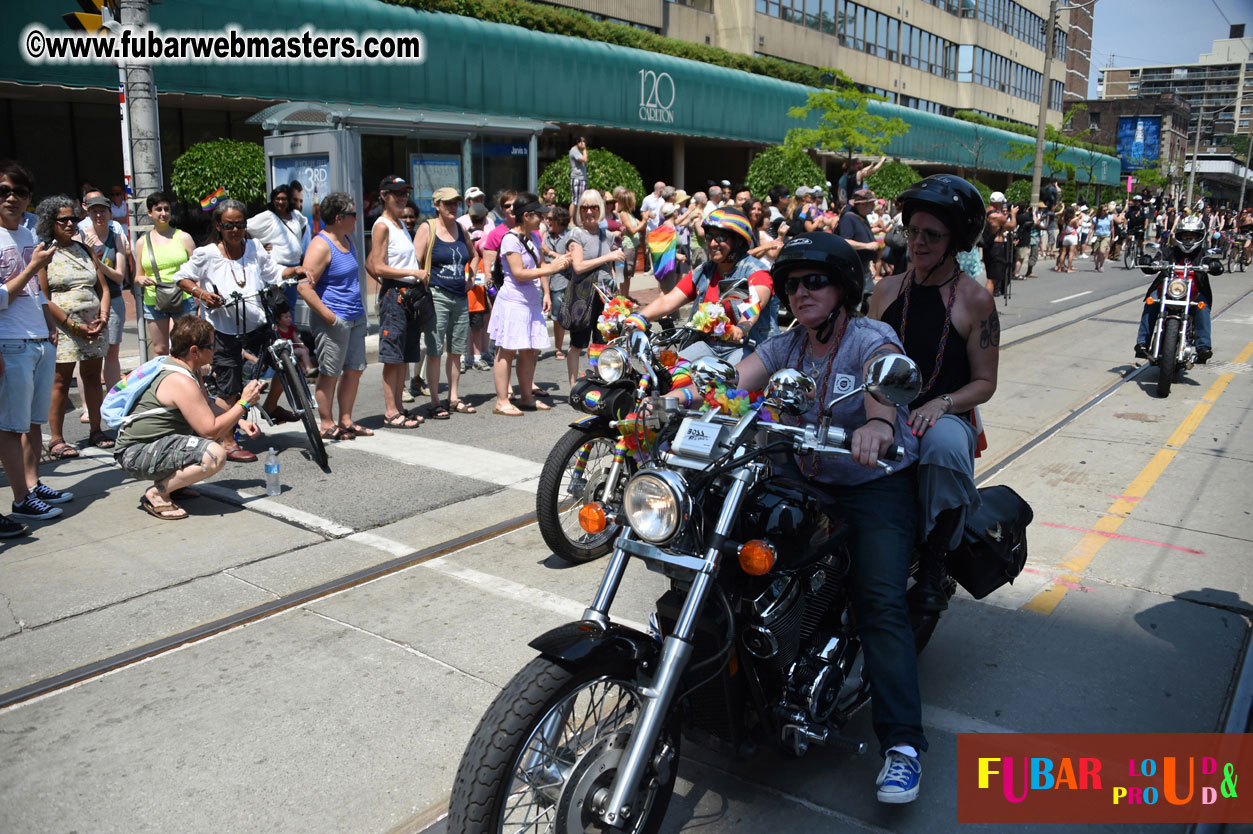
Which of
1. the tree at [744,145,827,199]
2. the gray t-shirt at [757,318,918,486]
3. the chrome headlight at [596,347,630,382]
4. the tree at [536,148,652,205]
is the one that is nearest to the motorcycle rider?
the chrome headlight at [596,347,630,382]

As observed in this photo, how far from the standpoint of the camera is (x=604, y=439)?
533cm

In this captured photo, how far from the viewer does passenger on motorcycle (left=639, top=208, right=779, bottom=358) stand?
4.89 metres

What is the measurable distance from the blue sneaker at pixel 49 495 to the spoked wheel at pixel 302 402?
58.5 inches

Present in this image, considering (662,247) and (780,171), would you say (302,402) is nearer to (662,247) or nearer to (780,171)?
(662,247)

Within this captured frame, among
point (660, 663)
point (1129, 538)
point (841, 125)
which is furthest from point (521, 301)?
point (841, 125)

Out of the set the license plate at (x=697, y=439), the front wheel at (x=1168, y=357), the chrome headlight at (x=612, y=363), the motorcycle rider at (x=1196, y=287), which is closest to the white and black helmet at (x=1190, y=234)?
the motorcycle rider at (x=1196, y=287)

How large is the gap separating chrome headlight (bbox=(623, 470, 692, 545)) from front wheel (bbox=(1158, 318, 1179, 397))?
8.57 metres

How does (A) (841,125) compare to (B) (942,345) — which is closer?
(B) (942,345)

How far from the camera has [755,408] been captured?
2.82m

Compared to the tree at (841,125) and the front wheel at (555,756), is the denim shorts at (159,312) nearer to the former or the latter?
the front wheel at (555,756)

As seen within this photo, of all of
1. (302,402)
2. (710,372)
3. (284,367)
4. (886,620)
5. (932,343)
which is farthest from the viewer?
(284,367)

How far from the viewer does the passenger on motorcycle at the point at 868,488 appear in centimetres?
315

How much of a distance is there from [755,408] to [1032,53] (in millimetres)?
70346

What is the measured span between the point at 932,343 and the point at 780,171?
21.9 metres
